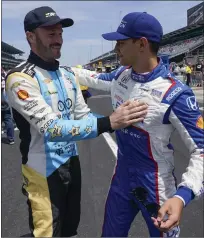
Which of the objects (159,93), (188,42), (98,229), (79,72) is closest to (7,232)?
(98,229)

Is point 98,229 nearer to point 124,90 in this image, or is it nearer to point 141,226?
point 141,226

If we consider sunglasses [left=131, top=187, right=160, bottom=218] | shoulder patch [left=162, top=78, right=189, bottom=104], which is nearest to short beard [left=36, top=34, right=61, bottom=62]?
shoulder patch [left=162, top=78, right=189, bottom=104]

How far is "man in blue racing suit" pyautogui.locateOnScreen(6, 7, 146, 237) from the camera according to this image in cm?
217

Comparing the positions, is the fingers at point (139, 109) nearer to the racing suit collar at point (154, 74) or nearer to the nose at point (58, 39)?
the racing suit collar at point (154, 74)

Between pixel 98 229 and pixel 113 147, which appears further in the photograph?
pixel 113 147

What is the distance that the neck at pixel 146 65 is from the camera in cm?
228

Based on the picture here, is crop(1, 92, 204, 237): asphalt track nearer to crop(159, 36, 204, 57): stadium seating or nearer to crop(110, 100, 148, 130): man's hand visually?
crop(110, 100, 148, 130): man's hand

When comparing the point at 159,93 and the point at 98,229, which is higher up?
the point at 159,93

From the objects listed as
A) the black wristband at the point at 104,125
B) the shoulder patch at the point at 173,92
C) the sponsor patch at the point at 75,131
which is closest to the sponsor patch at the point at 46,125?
the sponsor patch at the point at 75,131

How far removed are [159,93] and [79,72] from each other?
1.06 metres

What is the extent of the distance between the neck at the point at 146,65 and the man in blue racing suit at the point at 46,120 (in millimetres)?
297

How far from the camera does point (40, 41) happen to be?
238 cm

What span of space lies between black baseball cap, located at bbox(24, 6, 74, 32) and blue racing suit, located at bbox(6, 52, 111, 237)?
19 centimetres

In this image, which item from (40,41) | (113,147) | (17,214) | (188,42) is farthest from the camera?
Result: (188,42)
